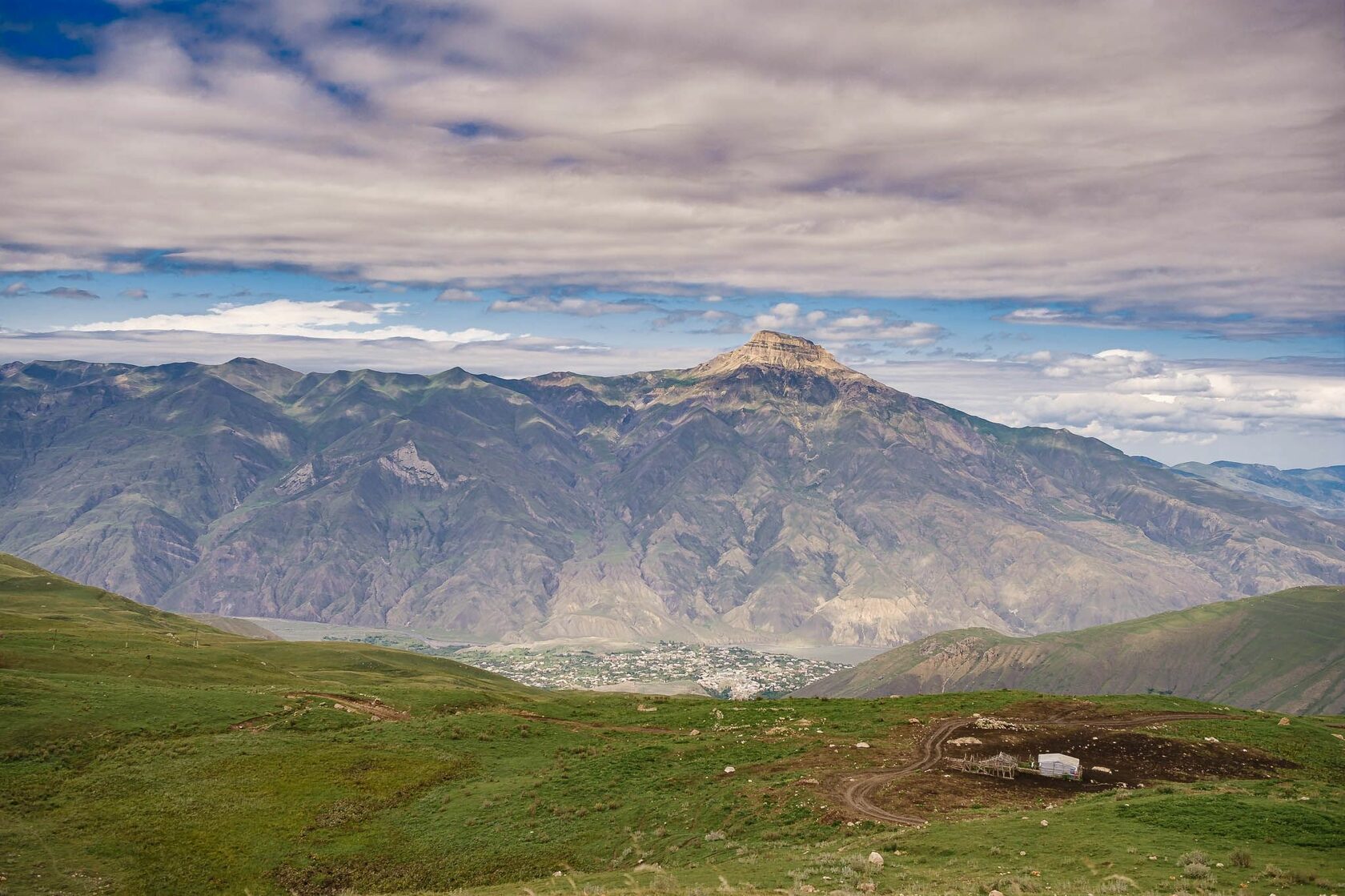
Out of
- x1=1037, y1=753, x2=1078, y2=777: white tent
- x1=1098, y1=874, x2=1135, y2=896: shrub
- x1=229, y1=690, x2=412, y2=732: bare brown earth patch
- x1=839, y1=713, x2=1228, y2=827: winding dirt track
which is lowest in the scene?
x1=229, y1=690, x2=412, y2=732: bare brown earth patch

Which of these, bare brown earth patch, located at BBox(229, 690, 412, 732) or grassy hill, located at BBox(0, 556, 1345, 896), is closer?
grassy hill, located at BBox(0, 556, 1345, 896)

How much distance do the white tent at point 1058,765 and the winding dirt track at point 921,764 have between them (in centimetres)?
657

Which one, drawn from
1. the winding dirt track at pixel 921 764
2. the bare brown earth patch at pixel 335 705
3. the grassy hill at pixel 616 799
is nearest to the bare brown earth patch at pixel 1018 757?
the winding dirt track at pixel 921 764

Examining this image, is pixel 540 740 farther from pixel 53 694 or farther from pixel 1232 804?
pixel 1232 804

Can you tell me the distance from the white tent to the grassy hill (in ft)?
8.39

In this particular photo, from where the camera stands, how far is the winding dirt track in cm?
5141

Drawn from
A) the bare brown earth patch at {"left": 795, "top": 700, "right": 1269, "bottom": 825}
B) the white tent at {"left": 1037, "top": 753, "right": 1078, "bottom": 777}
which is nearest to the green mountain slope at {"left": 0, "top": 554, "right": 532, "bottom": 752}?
the bare brown earth patch at {"left": 795, "top": 700, "right": 1269, "bottom": 825}

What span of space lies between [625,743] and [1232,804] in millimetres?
41566

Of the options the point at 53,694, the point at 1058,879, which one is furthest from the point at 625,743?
the point at 53,694

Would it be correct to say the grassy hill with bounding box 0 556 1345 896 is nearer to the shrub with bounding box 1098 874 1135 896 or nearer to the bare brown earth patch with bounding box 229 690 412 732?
the shrub with bounding box 1098 874 1135 896

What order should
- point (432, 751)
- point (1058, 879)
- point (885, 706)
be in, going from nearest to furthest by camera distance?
point (1058, 879) < point (432, 751) < point (885, 706)

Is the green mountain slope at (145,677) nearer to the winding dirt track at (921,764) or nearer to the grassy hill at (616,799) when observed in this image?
the grassy hill at (616,799)

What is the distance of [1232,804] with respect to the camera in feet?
152

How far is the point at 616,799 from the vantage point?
5800cm
